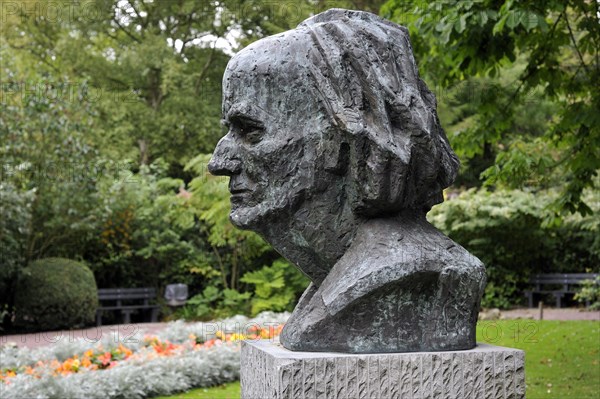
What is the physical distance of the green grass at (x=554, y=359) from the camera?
8430 millimetres

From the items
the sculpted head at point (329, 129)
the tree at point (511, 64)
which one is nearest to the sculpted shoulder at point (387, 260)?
the sculpted head at point (329, 129)

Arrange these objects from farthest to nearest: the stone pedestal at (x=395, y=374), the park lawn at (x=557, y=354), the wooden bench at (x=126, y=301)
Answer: the wooden bench at (x=126, y=301), the park lawn at (x=557, y=354), the stone pedestal at (x=395, y=374)

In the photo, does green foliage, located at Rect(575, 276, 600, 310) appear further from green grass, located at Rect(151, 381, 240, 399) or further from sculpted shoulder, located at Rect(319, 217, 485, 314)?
sculpted shoulder, located at Rect(319, 217, 485, 314)

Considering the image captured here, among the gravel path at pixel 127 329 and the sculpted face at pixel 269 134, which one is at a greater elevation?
the sculpted face at pixel 269 134

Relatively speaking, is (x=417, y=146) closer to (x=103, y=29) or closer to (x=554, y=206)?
(x=554, y=206)

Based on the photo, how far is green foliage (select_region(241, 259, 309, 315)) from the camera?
16.3 metres

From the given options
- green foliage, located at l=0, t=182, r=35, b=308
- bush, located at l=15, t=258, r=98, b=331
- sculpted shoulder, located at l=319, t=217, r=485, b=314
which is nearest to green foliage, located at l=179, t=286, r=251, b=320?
bush, located at l=15, t=258, r=98, b=331

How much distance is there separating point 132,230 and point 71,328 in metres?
3.12

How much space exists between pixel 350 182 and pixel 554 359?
7125 mm

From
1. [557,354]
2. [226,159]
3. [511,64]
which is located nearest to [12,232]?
[557,354]

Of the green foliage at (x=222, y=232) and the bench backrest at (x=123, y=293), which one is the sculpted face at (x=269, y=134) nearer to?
the green foliage at (x=222, y=232)

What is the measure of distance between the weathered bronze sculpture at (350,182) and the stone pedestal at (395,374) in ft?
0.41

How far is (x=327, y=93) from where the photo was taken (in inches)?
157

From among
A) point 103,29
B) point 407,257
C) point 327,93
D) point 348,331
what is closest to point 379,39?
point 327,93
